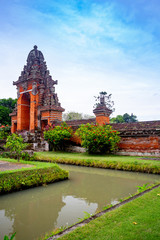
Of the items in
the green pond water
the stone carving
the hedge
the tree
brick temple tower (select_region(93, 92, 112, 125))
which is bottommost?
the green pond water

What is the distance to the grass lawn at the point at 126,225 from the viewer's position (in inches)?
106

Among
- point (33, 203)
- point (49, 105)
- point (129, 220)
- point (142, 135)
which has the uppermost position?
point (49, 105)

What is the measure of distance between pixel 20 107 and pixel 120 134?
10.7 metres

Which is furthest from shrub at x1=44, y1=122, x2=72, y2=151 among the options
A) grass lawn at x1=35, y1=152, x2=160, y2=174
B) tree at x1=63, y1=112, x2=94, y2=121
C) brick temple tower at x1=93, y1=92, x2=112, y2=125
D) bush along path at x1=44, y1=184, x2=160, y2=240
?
tree at x1=63, y1=112, x2=94, y2=121

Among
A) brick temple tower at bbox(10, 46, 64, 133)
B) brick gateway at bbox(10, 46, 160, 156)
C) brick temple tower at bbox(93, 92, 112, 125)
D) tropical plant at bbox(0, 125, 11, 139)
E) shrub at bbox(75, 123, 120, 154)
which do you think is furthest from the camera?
tropical plant at bbox(0, 125, 11, 139)

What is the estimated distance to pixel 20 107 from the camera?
19234 mm

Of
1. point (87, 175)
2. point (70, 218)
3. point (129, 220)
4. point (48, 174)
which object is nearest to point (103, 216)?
point (129, 220)

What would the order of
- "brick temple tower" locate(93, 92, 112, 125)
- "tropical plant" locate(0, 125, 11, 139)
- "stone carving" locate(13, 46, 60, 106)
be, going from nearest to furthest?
"brick temple tower" locate(93, 92, 112, 125)
"stone carving" locate(13, 46, 60, 106)
"tropical plant" locate(0, 125, 11, 139)

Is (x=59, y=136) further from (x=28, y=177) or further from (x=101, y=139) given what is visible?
(x=28, y=177)

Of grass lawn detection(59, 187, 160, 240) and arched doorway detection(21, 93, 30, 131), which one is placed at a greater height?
arched doorway detection(21, 93, 30, 131)

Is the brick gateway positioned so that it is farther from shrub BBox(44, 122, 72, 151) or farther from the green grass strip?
the green grass strip

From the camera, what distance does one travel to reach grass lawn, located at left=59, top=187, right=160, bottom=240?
8.83 feet

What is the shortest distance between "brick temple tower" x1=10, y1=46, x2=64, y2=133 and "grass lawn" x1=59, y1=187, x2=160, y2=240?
13846 mm

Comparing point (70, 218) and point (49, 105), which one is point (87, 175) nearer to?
point (70, 218)
